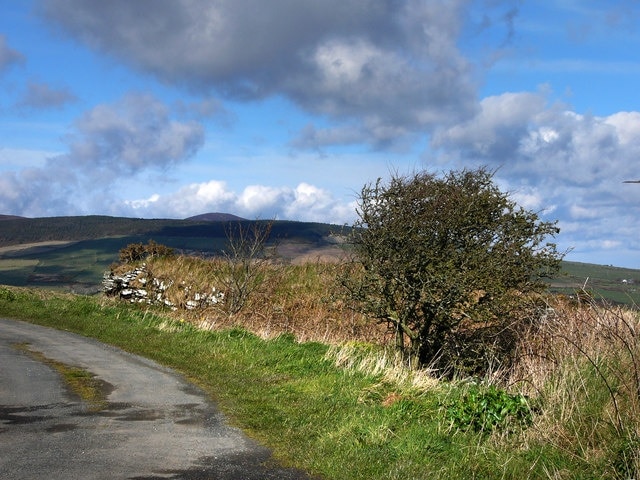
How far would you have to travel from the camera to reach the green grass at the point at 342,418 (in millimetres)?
8102

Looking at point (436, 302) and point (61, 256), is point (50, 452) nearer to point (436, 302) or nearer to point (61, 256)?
point (436, 302)

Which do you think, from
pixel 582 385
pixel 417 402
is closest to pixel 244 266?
pixel 417 402

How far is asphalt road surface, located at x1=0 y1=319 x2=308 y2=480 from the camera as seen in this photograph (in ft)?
26.5

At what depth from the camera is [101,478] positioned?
7.68m

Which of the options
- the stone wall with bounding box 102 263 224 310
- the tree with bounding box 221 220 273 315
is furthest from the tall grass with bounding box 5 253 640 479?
the stone wall with bounding box 102 263 224 310

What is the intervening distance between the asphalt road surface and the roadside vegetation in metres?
0.58

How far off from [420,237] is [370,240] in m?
1.41

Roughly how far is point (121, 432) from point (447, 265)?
9705 mm

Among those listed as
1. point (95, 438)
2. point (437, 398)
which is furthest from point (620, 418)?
point (95, 438)

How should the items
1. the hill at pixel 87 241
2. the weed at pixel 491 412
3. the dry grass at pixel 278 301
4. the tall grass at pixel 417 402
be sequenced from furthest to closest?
the hill at pixel 87 241, the dry grass at pixel 278 301, the weed at pixel 491 412, the tall grass at pixel 417 402

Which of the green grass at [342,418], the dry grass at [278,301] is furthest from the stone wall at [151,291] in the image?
the green grass at [342,418]

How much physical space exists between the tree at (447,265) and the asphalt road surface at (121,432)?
20.5 feet

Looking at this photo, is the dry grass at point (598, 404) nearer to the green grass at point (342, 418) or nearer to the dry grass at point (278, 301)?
the green grass at point (342, 418)

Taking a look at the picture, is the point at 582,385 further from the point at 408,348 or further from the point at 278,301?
the point at 278,301
